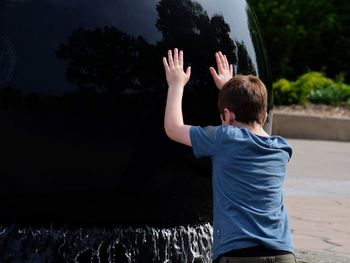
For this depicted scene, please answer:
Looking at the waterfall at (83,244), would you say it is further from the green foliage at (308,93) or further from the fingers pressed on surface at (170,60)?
the green foliage at (308,93)

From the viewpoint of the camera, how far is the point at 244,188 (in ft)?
10.5

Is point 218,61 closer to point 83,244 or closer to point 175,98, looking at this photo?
point 175,98

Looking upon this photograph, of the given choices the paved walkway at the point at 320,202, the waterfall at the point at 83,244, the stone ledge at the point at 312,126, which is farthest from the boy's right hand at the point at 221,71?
the stone ledge at the point at 312,126

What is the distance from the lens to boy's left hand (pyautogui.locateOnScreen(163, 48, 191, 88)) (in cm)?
353

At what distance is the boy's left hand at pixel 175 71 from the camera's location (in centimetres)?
353

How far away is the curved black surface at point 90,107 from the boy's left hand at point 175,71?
4cm

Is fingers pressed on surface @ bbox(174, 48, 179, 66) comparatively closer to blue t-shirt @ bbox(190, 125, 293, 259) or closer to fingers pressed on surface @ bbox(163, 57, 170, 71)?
fingers pressed on surface @ bbox(163, 57, 170, 71)

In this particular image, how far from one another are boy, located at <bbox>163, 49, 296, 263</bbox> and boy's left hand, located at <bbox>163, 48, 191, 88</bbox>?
0.95 feet

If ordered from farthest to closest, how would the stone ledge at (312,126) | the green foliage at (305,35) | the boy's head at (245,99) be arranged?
1. the green foliage at (305,35)
2. the stone ledge at (312,126)
3. the boy's head at (245,99)

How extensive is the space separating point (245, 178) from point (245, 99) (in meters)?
0.29

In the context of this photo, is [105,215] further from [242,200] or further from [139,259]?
[242,200]

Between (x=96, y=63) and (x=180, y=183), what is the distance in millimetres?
606

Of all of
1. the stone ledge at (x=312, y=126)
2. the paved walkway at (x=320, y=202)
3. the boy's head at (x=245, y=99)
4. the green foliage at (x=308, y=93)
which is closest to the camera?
the boy's head at (x=245, y=99)

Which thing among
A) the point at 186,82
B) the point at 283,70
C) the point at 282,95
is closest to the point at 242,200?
the point at 186,82
